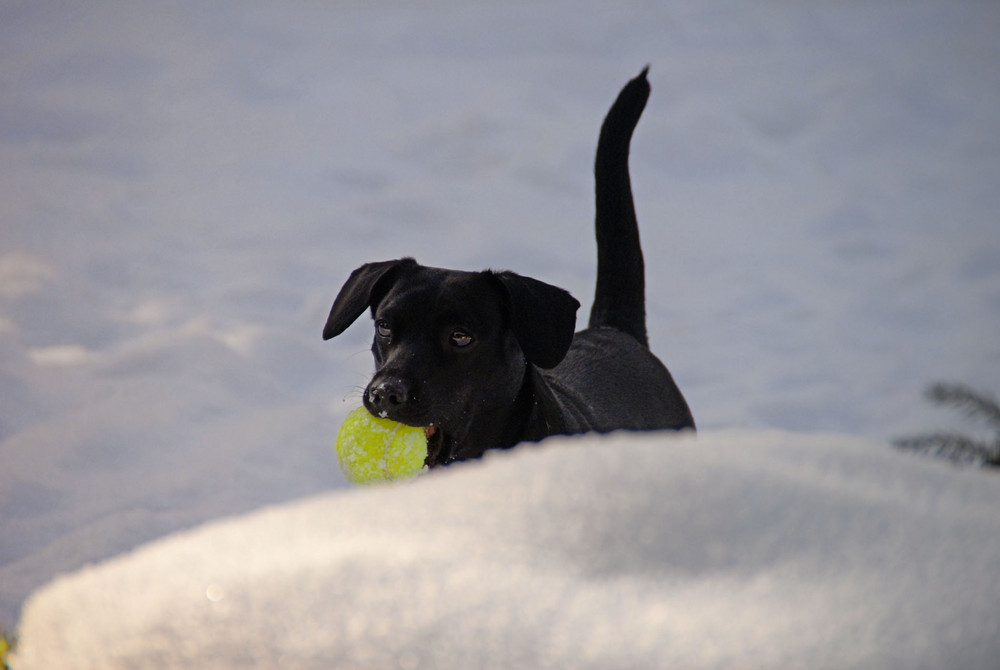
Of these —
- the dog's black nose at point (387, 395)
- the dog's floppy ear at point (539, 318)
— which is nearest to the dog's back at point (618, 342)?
the dog's floppy ear at point (539, 318)

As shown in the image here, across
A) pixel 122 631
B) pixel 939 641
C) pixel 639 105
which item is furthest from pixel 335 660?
pixel 639 105

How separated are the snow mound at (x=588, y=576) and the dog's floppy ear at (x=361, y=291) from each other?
7.72 ft

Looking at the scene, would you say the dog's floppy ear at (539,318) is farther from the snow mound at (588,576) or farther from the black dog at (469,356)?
the snow mound at (588,576)

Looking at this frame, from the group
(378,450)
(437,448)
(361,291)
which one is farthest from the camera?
(361,291)

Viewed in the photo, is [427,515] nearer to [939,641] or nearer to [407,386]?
[939,641]

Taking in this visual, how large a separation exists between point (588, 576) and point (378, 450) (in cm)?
193

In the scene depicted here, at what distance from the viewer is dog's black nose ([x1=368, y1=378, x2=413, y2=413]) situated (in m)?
2.60

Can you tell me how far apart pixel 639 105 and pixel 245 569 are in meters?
3.53

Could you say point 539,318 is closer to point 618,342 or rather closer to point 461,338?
point 461,338

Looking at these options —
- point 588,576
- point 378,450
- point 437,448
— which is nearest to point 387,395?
point 378,450

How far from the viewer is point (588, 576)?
0.68 m

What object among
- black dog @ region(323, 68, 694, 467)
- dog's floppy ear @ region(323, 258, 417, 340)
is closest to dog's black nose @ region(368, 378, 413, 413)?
black dog @ region(323, 68, 694, 467)

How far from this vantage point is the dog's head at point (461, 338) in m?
2.82

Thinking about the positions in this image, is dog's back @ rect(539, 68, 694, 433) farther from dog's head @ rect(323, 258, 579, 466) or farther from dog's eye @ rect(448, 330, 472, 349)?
dog's eye @ rect(448, 330, 472, 349)
